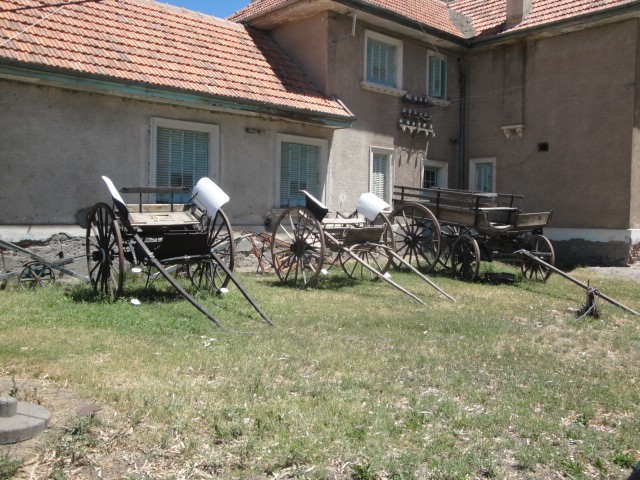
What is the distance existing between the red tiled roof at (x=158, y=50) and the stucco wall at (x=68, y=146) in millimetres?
496

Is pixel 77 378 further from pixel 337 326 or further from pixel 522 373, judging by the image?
pixel 522 373

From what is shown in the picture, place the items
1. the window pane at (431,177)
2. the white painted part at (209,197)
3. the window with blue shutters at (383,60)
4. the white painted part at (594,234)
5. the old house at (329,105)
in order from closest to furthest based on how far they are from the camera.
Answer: the white painted part at (209,197) < the old house at (329,105) < the white painted part at (594,234) < the window with blue shutters at (383,60) < the window pane at (431,177)

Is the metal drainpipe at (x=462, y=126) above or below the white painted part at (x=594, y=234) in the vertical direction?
above

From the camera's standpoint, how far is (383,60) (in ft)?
51.3

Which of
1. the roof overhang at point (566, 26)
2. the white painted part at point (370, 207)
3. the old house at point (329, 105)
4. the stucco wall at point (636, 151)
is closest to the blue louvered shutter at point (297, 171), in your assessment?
the old house at point (329, 105)

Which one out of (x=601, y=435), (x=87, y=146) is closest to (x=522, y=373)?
(x=601, y=435)

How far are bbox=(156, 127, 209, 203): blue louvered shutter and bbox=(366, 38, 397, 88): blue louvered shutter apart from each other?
5.07 metres

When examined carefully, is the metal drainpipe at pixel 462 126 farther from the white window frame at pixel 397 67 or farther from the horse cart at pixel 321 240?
the horse cart at pixel 321 240

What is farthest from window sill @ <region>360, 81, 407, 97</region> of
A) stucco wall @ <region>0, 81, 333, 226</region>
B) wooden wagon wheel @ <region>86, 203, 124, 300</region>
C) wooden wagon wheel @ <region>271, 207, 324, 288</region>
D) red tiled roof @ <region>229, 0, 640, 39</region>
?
wooden wagon wheel @ <region>86, 203, 124, 300</region>

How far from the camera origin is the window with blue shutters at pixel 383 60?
15.3 m

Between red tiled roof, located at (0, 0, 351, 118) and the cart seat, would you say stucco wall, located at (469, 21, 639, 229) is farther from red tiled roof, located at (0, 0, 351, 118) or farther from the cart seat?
the cart seat

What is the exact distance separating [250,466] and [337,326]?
3826 mm

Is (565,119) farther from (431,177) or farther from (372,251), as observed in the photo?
(372,251)

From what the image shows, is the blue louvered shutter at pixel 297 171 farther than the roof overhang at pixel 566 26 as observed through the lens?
No
